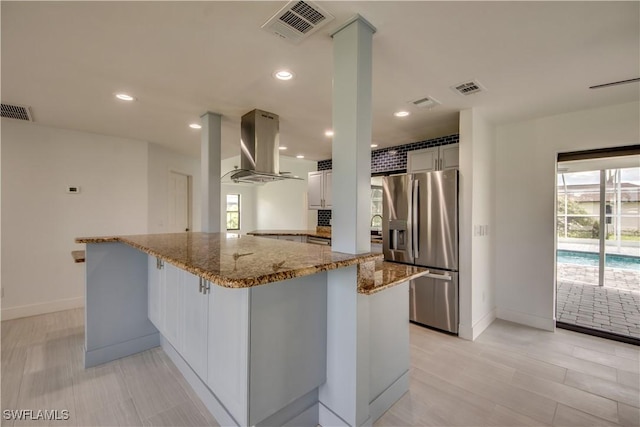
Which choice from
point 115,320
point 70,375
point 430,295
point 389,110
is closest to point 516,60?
point 389,110

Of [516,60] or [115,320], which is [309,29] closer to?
[516,60]

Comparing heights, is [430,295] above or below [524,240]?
below

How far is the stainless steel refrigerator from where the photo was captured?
302cm

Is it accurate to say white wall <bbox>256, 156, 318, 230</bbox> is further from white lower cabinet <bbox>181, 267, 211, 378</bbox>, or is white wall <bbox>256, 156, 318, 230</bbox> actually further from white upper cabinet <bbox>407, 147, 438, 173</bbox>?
white lower cabinet <bbox>181, 267, 211, 378</bbox>

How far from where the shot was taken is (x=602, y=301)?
3.82 meters

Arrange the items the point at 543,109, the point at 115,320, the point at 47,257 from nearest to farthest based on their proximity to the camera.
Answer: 1. the point at 115,320
2. the point at 543,109
3. the point at 47,257

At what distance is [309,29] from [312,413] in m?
2.31

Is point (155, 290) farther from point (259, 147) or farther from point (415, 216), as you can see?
point (415, 216)

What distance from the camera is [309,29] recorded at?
1625mm

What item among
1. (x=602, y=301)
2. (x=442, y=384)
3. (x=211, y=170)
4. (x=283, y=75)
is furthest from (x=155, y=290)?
(x=602, y=301)

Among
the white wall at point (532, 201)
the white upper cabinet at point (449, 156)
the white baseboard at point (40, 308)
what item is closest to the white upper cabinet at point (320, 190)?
the white upper cabinet at point (449, 156)

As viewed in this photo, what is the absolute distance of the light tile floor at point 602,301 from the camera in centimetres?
314

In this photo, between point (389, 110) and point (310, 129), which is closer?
point (389, 110)

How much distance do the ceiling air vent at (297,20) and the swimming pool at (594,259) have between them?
5063 millimetres
